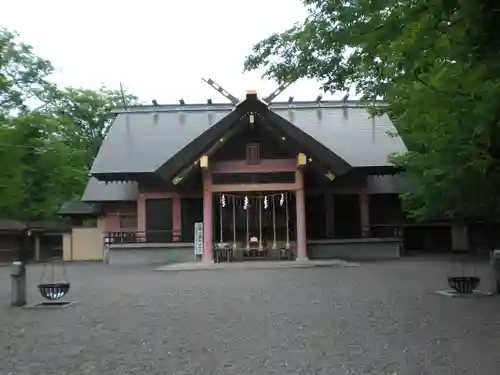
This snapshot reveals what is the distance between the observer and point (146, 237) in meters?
23.2

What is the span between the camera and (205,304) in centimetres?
1005

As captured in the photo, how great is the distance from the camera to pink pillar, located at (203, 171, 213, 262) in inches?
765

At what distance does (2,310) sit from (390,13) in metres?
8.09

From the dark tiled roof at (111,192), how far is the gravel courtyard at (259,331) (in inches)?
480

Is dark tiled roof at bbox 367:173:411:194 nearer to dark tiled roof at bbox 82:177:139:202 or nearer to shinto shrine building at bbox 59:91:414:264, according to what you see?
shinto shrine building at bbox 59:91:414:264

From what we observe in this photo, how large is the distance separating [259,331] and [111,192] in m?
19.3

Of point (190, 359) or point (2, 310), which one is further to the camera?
point (2, 310)

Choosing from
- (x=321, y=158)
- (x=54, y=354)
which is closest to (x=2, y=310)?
(x=54, y=354)

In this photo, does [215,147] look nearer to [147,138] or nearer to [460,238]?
[147,138]

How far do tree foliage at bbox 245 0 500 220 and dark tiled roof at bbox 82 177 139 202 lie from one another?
36.4 ft

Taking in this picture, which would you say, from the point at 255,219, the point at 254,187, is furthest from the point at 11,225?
the point at 254,187

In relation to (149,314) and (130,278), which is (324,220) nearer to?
(130,278)

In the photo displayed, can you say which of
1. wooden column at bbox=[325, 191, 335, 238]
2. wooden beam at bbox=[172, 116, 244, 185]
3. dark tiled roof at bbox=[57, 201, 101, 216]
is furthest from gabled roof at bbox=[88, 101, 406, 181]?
dark tiled roof at bbox=[57, 201, 101, 216]

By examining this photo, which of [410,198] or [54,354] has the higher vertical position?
[410,198]
